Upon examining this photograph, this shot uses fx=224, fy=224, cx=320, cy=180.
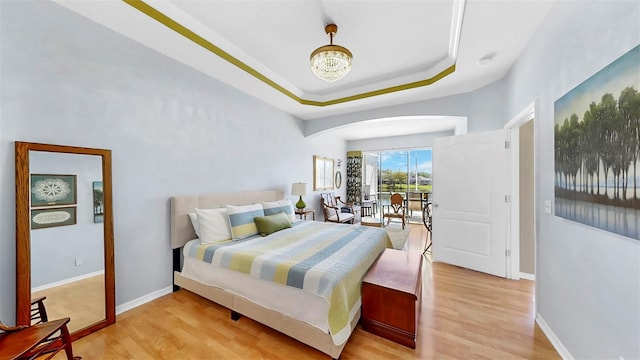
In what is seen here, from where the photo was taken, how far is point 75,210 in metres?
1.98

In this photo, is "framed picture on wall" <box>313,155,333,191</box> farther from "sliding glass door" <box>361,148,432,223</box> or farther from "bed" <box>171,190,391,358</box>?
"bed" <box>171,190,391,358</box>

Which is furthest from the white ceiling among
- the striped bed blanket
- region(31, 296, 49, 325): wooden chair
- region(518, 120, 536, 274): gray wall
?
region(31, 296, 49, 325): wooden chair

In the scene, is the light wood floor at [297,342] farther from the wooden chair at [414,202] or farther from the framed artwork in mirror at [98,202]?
the wooden chair at [414,202]

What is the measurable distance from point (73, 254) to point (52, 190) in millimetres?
575

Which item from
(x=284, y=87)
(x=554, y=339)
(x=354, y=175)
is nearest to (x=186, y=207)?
(x=284, y=87)

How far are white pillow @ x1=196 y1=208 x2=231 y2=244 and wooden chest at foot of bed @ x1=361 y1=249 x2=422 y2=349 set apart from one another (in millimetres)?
1754

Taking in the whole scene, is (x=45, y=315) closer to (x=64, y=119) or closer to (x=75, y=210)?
(x=75, y=210)

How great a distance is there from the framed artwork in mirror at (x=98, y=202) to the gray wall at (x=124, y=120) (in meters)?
0.16

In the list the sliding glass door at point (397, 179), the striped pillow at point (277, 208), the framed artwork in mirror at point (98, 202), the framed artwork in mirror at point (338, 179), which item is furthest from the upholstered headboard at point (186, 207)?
the sliding glass door at point (397, 179)

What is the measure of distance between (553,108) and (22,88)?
4217 millimetres

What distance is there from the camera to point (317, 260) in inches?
79.8

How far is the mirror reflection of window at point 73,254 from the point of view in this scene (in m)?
1.79

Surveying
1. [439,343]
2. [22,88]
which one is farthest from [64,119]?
[439,343]

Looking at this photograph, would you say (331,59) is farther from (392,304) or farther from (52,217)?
(52,217)
